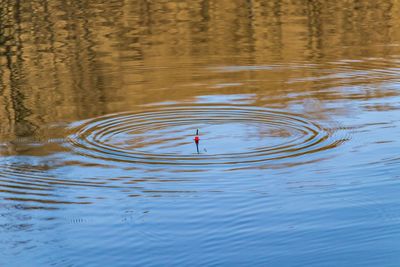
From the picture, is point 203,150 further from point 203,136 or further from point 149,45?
point 149,45

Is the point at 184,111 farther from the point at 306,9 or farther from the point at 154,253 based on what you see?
the point at 306,9

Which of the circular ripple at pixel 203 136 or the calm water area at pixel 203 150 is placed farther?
the circular ripple at pixel 203 136

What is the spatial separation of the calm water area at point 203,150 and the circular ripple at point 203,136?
2 cm

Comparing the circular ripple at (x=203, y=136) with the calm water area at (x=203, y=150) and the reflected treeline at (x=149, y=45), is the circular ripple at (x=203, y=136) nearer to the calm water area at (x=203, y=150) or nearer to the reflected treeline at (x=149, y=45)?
the calm water area at (x=203, y=150)

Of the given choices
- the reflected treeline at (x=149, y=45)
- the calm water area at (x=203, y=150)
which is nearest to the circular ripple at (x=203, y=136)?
the calm water area at (x=203, y=150)

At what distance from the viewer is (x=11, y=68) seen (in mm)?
13312

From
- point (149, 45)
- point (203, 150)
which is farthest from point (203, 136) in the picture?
point (149, 45)

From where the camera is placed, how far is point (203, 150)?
8.11 m

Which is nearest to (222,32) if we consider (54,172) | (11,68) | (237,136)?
(11,68)

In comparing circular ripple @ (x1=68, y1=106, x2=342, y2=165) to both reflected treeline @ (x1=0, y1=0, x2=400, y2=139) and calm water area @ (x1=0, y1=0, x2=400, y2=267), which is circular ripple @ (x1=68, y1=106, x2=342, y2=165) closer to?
calm water area @ (x1=0, y1=0, x2=400, y2=267)

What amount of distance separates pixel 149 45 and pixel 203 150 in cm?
728

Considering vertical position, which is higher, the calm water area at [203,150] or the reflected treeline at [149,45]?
the reflected treeline at [149,45]

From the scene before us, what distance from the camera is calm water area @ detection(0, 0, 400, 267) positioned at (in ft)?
19.7

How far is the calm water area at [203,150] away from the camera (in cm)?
601
